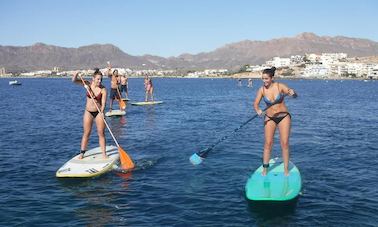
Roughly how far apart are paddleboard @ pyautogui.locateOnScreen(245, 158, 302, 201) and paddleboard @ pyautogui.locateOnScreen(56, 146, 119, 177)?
4859 mm

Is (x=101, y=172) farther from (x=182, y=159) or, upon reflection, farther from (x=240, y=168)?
(x=240, y=168)

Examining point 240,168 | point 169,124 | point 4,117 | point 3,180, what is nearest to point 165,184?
point 240,168

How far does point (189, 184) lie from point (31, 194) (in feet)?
14.9

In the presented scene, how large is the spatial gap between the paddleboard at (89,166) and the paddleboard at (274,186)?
15.9ft

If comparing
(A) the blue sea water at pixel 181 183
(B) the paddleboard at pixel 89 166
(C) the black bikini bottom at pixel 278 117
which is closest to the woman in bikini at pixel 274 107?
(C) the black bikini bottom at pixel 278 117

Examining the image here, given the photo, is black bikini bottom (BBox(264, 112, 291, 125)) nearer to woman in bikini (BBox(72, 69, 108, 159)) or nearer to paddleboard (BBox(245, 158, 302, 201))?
paddleboard (BBox(245, 158, 302, 201))

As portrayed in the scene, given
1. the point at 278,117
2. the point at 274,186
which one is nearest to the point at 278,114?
the point at 278,117

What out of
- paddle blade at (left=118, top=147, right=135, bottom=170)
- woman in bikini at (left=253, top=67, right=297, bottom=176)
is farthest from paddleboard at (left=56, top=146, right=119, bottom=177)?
woman in bikini at (left=253, top=67, right=297, bottom=176)

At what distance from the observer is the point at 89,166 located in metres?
13.9

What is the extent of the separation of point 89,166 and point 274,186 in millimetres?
6021

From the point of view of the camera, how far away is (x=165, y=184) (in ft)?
43.0

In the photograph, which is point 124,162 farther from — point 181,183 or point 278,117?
point 278,117

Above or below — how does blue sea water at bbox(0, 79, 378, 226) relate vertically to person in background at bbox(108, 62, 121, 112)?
below

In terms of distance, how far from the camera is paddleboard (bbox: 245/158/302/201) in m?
10.9
